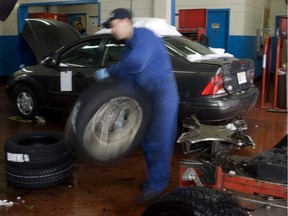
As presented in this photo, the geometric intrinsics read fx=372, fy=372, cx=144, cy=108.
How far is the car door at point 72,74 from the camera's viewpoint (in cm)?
525

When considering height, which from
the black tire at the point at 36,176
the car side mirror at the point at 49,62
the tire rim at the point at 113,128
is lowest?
the black tire at the point at 36,176

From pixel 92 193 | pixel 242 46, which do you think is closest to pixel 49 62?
pixel 92 193

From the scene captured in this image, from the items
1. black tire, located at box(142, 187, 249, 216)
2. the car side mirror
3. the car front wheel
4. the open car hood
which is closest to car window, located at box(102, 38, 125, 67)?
the car side mirror

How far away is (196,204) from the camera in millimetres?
1941

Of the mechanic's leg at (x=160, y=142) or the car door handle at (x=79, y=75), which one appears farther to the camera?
the car door handle at (x=79, y=75)

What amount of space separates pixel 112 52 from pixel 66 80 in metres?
0.84

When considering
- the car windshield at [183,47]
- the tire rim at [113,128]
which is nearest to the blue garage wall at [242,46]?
the car windshield at [183,47]

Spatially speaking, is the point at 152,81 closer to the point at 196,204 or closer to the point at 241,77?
the point at 196,204

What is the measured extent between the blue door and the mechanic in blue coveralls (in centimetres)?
800

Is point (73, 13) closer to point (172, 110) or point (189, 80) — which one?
point (189, 80)

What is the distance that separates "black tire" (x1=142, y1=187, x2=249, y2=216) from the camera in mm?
1917

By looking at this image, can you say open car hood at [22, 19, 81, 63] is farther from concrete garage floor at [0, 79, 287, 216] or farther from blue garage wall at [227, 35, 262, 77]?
blue garage wall at [227, 35, 262, 77]

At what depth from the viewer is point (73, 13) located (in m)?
14.7

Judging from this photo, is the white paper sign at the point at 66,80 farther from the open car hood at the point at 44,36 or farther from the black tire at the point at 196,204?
the black tire at the point at 196,204
